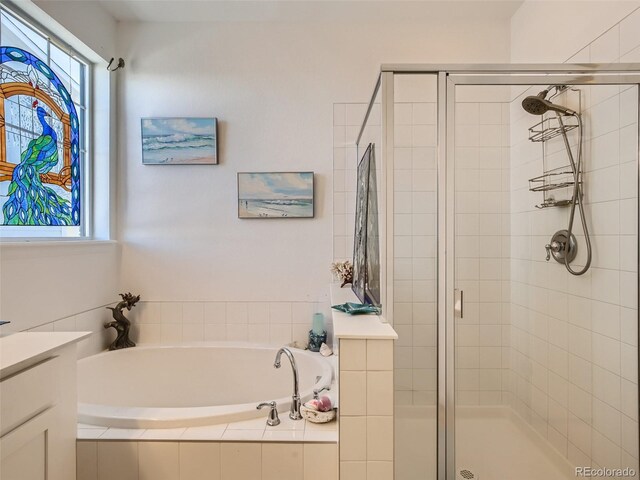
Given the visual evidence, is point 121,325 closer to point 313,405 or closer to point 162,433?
point 162,433

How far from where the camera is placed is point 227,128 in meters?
2.45

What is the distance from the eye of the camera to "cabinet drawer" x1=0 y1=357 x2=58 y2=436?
3.21 ft

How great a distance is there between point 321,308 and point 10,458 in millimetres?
1713

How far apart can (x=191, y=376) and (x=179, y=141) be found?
1.56m

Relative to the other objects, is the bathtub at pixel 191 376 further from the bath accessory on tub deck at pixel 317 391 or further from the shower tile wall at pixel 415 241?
the shower tile wall at pixel 415 241

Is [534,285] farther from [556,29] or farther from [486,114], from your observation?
[556,29]

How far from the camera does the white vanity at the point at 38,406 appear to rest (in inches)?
39.2

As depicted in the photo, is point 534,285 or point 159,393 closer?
point 534,285

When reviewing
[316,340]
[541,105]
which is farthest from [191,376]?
[541,105]

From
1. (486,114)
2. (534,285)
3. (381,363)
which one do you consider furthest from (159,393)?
(486,114)

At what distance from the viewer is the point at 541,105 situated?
1.42 metres

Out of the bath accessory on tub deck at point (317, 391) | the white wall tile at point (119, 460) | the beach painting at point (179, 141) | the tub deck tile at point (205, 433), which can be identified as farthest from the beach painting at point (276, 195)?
the white wall tile at point (119, 460)

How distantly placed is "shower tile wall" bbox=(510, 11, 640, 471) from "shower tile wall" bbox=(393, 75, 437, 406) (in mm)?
345

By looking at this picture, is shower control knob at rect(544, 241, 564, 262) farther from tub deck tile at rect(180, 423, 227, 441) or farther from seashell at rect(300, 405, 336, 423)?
tub deck tile at rect(180, 423, 227, 441)
